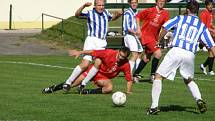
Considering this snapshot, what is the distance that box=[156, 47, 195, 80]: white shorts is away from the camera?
12797 mm

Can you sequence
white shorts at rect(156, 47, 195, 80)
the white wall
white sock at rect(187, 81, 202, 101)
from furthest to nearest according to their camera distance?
the white wall, white sock at rect(187, 81, 202, 101), white shorts at rect(156, 47, 195, 80)

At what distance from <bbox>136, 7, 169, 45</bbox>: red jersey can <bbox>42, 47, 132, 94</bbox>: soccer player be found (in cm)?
311

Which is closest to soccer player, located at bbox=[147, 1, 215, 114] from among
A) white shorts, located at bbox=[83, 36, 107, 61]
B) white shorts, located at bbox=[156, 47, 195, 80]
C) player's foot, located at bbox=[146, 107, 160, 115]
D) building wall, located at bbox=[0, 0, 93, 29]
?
white shorts, located at bbox=[156, 47, 195, 80]

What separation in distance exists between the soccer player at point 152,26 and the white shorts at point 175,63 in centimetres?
613

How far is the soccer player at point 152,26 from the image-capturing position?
19203mm

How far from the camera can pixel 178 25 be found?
12930 mm

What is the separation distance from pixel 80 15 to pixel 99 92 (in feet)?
6.57

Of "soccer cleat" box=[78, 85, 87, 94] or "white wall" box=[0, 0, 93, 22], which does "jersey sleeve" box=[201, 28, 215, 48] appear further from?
"white wall" box=[0, 0, 93, 22]

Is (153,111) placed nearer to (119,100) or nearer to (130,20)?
(119,100)

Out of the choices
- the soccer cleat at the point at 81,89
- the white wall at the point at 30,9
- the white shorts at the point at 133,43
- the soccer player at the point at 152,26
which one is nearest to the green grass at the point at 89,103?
the soccer cleat at the point at 81,89

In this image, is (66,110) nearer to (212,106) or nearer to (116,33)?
(212,106)

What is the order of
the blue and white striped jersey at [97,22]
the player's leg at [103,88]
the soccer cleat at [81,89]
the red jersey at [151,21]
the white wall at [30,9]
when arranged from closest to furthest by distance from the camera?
the soccer cleat at [81,89]
the player's leg at [103,88]
the blue and white striped jersey at [97,22]
the red jersey at [151,21]
the white wall at [30,9]

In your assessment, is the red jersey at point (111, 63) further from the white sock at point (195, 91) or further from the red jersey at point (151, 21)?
the red jersey at point (151, 21)

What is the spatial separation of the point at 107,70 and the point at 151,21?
3.60 m
